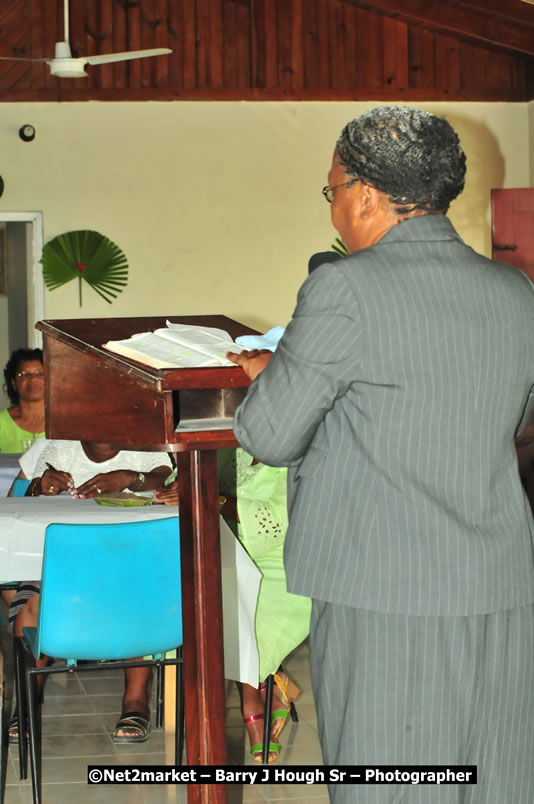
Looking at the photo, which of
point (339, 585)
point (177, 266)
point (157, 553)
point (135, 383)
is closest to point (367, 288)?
point (339, 585)

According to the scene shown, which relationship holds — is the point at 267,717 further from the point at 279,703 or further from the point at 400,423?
the point at 400,423

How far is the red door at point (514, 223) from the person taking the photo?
23.0ft

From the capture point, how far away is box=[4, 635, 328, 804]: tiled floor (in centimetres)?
312

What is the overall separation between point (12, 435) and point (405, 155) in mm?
3682

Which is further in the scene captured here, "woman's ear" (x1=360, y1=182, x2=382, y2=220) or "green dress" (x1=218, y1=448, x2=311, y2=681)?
"green dress" (x1=218, y1=448, x2=311, y2=681)

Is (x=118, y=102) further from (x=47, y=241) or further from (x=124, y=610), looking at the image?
(x=124, y=610)

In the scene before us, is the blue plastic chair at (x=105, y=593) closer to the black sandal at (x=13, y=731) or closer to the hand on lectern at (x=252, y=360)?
the black sandal at (x=13, y=731)

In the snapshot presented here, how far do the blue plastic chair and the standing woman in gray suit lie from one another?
1.44 m

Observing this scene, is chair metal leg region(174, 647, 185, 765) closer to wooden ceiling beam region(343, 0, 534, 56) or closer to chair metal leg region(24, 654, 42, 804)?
chair metal leg region(24, 654, 42, 804)

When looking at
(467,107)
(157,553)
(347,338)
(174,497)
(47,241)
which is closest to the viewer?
(347,338)

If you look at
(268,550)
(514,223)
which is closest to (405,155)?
(268,550)

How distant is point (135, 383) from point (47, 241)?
5.49 m

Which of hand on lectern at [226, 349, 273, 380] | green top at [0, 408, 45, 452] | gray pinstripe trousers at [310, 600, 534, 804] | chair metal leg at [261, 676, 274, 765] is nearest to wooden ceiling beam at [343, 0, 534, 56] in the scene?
green top at [0, 408, 45, 452]

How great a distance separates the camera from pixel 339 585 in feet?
5.04
